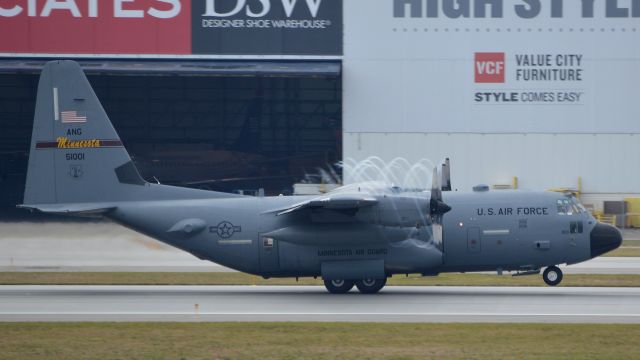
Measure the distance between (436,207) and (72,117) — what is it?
1067cm

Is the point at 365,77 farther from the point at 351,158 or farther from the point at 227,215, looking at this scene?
the point at 227,215

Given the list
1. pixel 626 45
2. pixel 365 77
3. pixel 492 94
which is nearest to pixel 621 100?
pixel 626 45

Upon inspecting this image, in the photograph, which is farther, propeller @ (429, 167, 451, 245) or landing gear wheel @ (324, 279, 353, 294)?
landing gear wheel @ (324, 279, 353, 294)

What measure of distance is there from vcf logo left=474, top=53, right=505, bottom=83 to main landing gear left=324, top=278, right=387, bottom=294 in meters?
22.9

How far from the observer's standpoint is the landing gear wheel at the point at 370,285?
2559 cm

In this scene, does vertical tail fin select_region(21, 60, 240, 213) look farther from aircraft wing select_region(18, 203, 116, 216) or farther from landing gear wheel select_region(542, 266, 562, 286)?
landing gear wheel select_region(542, 266, 562, 286)

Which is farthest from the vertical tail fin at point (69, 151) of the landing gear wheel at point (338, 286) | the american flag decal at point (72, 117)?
the landing gear wheel at point (338, 286)

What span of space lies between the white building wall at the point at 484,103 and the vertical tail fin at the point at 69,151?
21057 mm

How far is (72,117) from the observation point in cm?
2603

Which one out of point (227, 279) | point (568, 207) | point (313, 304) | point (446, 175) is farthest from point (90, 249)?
point (568, 207)

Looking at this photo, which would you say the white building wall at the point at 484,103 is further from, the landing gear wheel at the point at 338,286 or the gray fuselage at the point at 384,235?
the landing gear wheel at the point at 338,286

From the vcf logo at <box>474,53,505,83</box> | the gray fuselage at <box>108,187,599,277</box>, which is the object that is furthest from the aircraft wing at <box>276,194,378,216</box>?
the vcf logo at <box>474,53,505,83</box>

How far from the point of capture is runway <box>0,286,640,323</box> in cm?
2086

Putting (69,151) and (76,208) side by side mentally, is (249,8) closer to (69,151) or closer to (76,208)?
(69,151)
